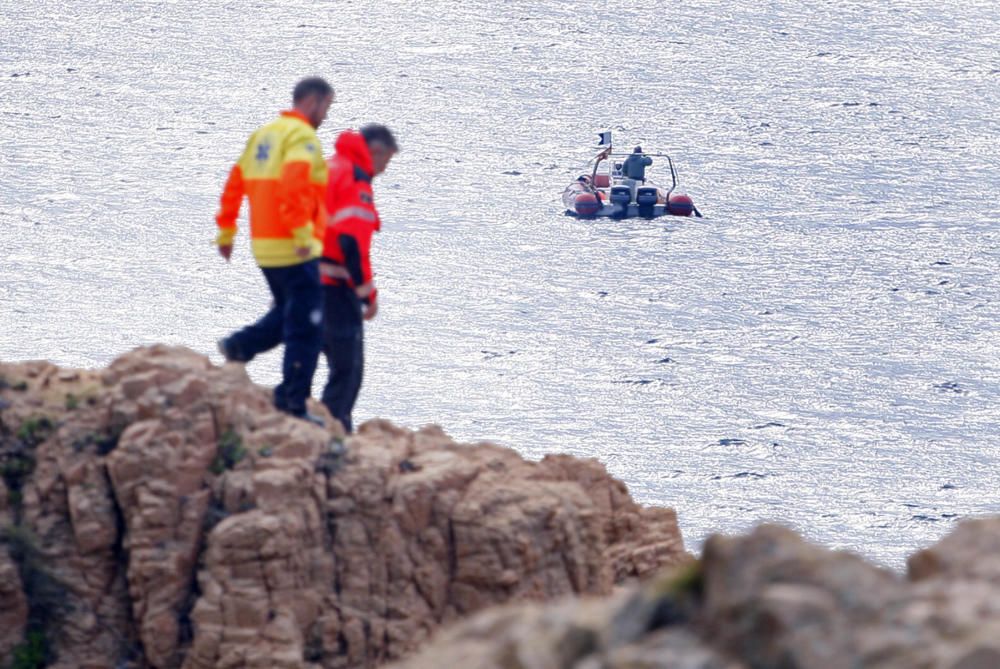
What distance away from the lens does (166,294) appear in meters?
56.8

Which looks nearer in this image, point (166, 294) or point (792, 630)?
point (792, 630)

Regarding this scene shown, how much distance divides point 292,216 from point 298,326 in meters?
0.77

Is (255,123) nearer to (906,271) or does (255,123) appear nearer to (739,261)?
(739,261)

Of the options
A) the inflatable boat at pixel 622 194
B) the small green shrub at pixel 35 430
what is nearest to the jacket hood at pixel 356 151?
the small green shrub at pixel 35 430

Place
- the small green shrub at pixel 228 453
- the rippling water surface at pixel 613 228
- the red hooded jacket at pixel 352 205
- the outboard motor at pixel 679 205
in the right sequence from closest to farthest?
the small green shrub at pixel 228 453, the red hooded jacket at pixel 352 205, the rippling water surface at pixel 613 228, the outboard motor at pixel 679 205

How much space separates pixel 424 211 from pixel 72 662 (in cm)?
5335

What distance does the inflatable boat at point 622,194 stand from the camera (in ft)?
198

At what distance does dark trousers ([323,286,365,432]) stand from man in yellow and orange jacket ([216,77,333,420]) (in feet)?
1.40

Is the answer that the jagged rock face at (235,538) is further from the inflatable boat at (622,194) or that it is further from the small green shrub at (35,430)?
the inflatable boat at (622,194)

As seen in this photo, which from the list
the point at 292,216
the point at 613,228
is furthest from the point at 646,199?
the point at 292,216

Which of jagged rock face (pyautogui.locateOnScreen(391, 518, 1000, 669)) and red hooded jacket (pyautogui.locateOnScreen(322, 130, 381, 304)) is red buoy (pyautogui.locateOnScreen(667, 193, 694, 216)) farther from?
jagged rock face (pyautogui.locateOnScreen(391, 518, 1000, 669))

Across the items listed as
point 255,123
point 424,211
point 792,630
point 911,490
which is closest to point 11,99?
point 255,123

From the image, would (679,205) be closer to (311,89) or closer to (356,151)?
(356,151)

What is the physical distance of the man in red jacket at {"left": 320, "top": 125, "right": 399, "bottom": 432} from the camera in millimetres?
12828
